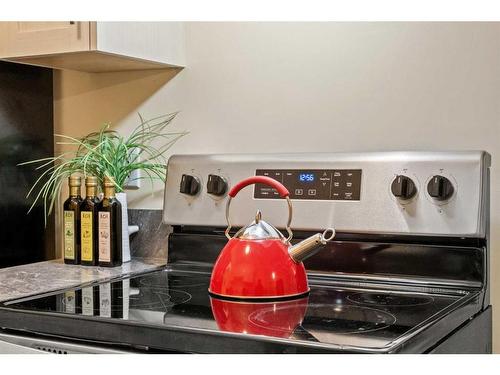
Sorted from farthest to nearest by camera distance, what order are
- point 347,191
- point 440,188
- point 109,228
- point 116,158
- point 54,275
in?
1. point 116,158
2. point 109,228
3. point 54,275
4. point 347,191
5. point 440,188

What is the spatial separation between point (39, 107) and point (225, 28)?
2.09 ft

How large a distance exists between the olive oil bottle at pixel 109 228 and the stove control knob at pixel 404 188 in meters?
0.73

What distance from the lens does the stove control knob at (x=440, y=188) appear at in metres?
1.53

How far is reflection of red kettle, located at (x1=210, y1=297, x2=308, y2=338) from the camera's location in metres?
1.17

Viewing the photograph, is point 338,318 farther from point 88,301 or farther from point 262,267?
point 88,301

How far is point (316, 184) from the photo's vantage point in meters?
1.70

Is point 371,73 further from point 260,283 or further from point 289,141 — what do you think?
point 260,283

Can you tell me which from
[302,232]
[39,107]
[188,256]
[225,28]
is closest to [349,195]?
[302,232]

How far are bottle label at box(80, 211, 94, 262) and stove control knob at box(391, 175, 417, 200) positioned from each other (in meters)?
0.80

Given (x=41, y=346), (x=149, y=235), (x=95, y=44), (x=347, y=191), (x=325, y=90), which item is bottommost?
(x=41, y=346)

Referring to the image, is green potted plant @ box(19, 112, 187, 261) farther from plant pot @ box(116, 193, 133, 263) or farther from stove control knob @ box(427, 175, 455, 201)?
stove control knob @ box(427, 175, 455, 201)

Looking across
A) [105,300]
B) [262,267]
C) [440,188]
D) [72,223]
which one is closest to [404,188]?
[440,188]

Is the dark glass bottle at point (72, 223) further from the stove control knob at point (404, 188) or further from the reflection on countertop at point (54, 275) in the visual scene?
the stove control knob at point (404, 188)

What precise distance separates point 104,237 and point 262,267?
2.09 feet
